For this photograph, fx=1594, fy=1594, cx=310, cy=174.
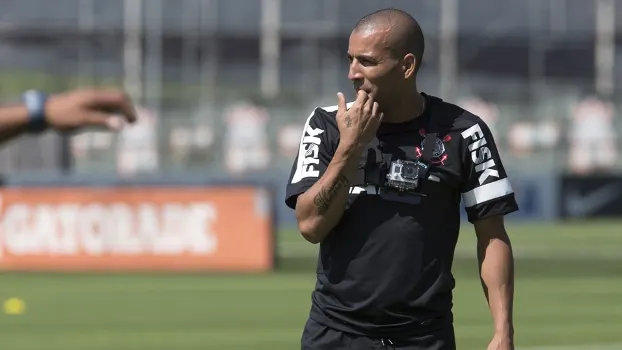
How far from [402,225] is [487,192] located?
1.23 ft

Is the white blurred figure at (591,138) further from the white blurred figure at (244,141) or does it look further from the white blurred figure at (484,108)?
the white blurred figure at (244,141)

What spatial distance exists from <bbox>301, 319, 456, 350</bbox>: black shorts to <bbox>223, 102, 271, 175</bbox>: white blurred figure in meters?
27.7

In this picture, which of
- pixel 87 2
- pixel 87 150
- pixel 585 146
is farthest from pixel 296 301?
pixel 87 2

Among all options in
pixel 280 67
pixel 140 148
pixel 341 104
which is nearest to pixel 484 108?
pixel 280 67

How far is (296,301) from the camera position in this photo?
17094mm

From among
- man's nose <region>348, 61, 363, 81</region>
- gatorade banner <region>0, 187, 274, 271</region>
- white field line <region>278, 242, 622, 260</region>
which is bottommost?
white field line <region>278, 242, 622, 260</region>

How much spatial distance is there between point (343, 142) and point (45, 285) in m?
13.9

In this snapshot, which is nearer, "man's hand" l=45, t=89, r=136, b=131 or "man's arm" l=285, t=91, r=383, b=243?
"man's hand" l=45, t=89, r=136, b=131

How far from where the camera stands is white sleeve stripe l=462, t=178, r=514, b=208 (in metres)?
6.30

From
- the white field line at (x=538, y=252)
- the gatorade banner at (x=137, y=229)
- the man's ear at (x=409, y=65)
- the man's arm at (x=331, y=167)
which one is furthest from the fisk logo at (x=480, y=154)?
the white field line at (x=538, y=252)

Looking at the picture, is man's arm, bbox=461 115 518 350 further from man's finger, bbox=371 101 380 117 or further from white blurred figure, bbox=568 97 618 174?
white blurred figure, bbox=568 97 618 174

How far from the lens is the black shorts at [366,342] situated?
624 centimetres

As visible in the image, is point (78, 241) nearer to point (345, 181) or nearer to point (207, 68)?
point (345, 181)

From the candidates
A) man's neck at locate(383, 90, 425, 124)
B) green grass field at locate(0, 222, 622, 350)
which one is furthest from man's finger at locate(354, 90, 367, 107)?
green grass field at locate(0, 222, 622, 350)
